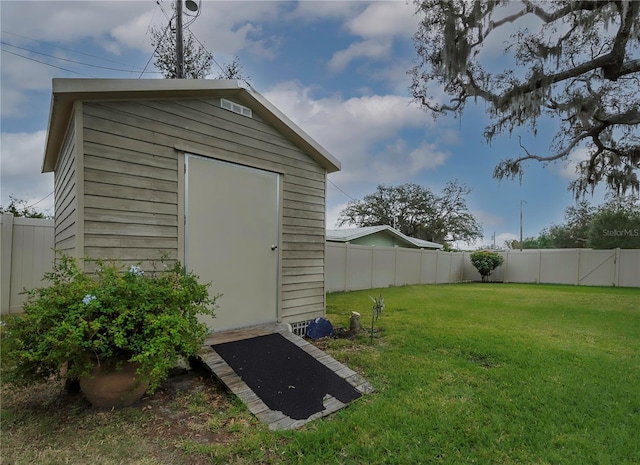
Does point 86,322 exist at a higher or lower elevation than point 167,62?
lower

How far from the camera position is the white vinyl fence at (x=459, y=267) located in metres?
9.60

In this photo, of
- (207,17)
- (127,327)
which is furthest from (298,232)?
(207,17)

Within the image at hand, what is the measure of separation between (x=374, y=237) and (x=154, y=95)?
11.9 metres

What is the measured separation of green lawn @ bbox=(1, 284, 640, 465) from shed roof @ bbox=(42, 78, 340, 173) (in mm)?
2500

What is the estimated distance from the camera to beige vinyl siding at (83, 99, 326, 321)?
284cm

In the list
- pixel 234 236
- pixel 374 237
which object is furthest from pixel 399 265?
pixel 234 236

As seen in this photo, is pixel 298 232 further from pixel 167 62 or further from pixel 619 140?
pixel 619 140

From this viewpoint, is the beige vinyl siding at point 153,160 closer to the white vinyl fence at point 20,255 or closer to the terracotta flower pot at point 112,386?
the terracotta flower pot at point 112,386

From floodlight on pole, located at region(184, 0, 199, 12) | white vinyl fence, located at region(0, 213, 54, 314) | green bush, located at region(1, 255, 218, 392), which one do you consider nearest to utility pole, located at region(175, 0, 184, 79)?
floodlight on pole, located at region(184, 0, 199, 12)

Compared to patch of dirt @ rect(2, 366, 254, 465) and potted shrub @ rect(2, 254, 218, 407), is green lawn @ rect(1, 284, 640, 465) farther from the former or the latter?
potted shrub @ rect(2, 254, 218, 407)

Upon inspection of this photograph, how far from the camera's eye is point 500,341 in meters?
4.15

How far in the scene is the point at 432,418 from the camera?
2.31 m

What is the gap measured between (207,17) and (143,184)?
5487mm

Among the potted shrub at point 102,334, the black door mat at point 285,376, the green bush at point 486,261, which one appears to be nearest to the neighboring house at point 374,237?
the green bush at point 486,261
